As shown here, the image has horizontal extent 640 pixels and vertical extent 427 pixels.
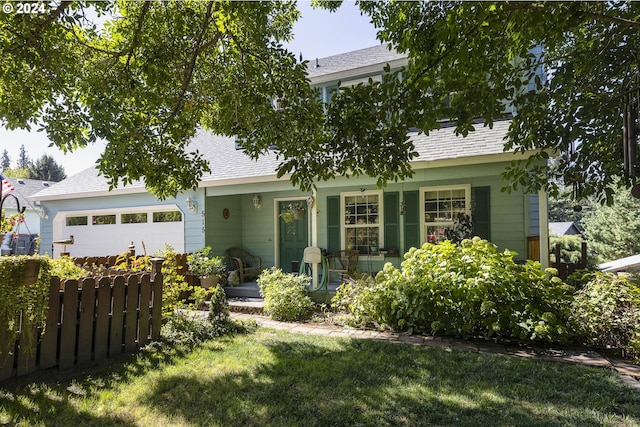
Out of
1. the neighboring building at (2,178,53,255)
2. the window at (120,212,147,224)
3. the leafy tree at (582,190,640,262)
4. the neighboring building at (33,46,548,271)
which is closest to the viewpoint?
the neighboring building at (33,46,548,271)

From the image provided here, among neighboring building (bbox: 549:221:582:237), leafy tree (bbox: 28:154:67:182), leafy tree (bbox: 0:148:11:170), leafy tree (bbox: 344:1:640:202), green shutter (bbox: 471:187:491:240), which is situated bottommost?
neighboring building (bbox: 549:221:582:237)

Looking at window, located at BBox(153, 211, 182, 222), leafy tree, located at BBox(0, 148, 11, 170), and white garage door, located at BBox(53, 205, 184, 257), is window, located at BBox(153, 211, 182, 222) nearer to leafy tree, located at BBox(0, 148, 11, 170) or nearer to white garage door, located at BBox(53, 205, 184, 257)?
white garage door, located at BBox(53, 205, 184, 257)

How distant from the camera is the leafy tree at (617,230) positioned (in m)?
17.6

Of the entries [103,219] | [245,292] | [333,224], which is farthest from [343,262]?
[103,219]

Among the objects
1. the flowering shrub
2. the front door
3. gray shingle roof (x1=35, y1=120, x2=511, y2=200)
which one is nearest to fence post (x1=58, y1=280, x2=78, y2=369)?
gray shingle roof (x1=35, y1=120, x2=511, y2=200)

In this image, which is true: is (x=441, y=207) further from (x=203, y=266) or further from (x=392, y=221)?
(x=203, y=266)

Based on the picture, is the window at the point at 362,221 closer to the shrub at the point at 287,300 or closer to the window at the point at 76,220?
the shrub at the point at 287,300

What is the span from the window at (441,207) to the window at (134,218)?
804 cm

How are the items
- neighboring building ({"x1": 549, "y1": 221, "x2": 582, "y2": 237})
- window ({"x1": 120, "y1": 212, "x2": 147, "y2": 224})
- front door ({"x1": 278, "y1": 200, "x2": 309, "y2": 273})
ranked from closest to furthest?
front door ({"x1": 278, "y1": 200, "x2": 309, "y2": 273}), window ({"x1": 120, "y1": 212, "x2": 147, "y2": 224}), neighboring building ({"x1": 549, "y1": 221, "x2": 582, "y2": 237})

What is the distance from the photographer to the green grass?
285cm

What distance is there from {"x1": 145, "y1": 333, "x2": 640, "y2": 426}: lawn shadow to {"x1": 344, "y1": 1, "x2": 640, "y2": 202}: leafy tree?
2.08m

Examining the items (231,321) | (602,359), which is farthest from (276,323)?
(602,359)

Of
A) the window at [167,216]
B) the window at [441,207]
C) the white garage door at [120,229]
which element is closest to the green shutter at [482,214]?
the window at [441,207]

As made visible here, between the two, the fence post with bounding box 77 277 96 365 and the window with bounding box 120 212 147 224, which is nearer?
the fence post with bounding box 77 277 96 365
